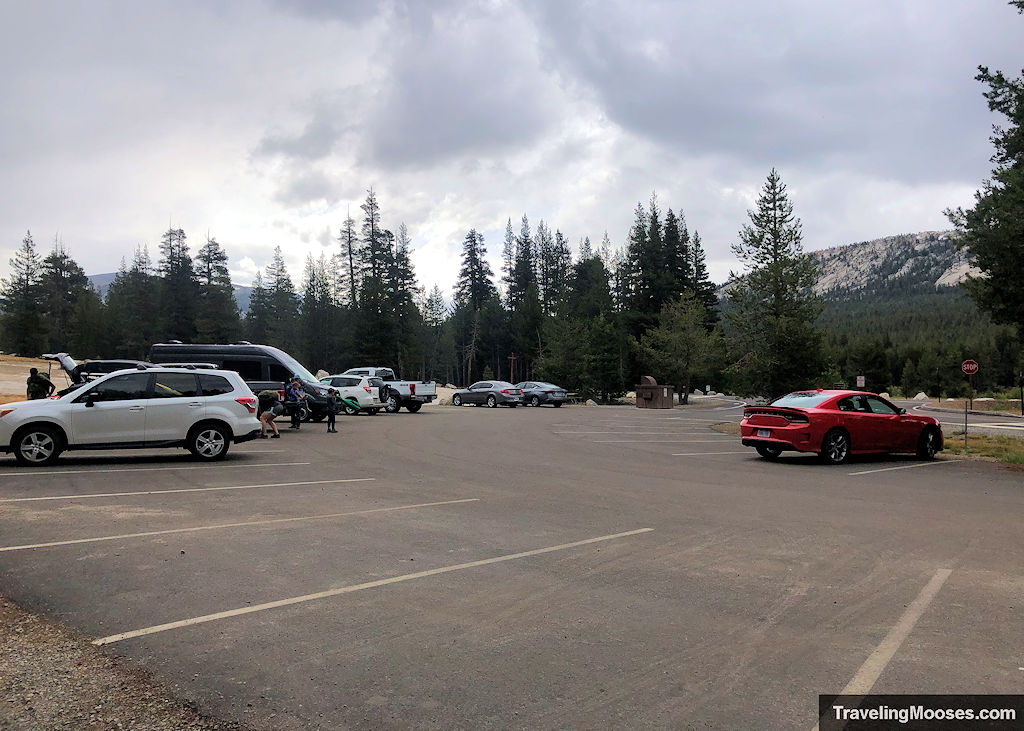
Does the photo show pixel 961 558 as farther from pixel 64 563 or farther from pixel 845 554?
pixel 64 563

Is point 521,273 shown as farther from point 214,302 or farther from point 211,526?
point 211,526

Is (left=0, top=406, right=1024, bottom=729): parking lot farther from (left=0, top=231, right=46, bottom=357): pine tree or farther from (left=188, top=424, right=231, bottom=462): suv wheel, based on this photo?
(left=0, top=231, right=46, bottom=357): pine tree

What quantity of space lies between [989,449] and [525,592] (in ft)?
56.3

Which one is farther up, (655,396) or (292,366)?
(292,366)

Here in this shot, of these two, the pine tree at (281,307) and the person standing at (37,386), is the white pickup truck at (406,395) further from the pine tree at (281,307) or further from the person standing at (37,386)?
the pine tree at (281,307)

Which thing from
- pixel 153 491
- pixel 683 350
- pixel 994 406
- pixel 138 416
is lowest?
pixel 994 406

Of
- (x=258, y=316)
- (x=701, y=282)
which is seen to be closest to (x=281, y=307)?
(x=258, y=316)

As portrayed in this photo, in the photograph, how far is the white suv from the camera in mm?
12945

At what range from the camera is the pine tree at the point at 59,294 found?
3830 inches

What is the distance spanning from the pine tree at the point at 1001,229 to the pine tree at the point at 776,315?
981 cm

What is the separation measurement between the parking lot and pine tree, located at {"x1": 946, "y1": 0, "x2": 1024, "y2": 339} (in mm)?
6031

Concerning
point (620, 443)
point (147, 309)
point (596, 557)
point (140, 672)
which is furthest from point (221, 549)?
point (147, 309)

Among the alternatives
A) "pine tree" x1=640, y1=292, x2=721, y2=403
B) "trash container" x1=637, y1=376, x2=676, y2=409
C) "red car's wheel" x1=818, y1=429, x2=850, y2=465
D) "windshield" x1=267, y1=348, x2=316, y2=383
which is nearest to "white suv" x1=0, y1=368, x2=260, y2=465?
"windshield" x1=267, y1=348, x2=316, y2=383

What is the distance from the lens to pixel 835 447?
15.0m
